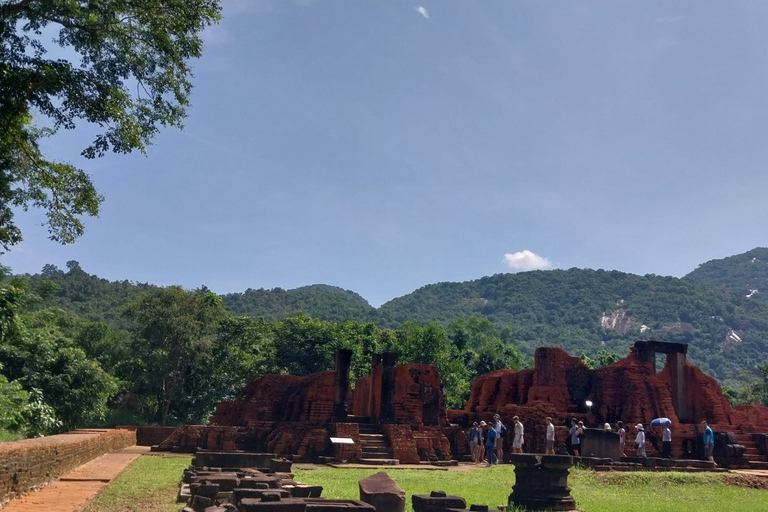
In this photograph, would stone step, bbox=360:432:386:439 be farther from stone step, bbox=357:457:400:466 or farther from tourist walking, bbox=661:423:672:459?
tourist walking, bbox=661:423:672:459

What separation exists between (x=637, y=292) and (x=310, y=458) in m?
165

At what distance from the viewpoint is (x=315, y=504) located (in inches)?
265

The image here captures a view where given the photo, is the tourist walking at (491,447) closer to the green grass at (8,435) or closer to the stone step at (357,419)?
the stone step at (357,419)

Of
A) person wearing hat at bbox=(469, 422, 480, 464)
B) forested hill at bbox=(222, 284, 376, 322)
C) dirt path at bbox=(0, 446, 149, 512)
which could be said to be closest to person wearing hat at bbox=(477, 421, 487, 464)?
person wearing hat at bbox=(469, 422, 480, 464)

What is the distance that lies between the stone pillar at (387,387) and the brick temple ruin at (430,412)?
0.13 ft

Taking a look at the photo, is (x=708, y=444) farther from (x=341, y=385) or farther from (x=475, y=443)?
(x=341, y=385)

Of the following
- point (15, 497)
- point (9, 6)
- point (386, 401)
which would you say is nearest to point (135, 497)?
point (15, 497)

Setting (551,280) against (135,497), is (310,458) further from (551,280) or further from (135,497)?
(551,280)

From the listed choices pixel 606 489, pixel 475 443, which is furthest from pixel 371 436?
pixel 606 489

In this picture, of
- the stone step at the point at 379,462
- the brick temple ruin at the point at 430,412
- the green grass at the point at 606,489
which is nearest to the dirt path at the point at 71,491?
the green grass at the point at 606,489

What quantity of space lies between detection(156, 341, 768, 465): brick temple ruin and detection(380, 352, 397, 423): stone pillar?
0.13 ft

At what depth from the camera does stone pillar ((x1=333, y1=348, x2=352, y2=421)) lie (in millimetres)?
24141

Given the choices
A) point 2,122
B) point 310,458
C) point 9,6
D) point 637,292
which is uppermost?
point 637,292

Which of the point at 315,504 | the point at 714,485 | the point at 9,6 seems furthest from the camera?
A: the point at 714,485
